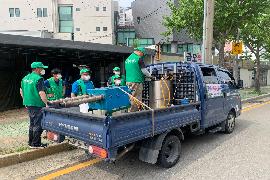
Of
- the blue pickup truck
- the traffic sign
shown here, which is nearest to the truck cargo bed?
the blue pickup truck

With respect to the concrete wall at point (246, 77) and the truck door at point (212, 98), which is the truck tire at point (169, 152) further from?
the concrete wall at point (246, 77)

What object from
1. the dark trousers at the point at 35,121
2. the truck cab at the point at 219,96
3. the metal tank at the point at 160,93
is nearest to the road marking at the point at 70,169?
the dark trousers at the point at 35,121

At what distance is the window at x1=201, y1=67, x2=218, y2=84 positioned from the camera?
689 cm

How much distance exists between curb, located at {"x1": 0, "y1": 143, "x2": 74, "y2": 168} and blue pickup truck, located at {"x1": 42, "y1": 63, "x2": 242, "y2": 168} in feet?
2.21

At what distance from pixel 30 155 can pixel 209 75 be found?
4670mm

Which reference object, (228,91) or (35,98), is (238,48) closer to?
(228,91)

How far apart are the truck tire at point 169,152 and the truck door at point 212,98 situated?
4.73ft

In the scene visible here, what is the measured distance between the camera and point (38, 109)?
625cm

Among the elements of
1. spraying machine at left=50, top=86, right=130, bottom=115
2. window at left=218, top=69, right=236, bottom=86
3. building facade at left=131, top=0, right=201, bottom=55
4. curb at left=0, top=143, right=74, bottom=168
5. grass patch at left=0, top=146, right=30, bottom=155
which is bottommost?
curb at left=0, top=143, right=74, bottom=168

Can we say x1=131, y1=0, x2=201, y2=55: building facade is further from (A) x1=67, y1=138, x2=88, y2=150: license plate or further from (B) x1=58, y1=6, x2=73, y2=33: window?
(A) x1=67, y1=138, x2=88, y2=150: license plate

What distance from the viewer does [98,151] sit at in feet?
14.4

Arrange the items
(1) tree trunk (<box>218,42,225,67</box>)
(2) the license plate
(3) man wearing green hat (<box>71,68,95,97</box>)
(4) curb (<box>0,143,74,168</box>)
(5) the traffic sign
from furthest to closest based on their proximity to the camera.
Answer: (1) tree trunk (<box>218,42,225,67</box>), (5) the traffic sign, (3) man wearing green hat (<box>71,68,95,97</box>), (4) curb (<box>0,143,74,168</box>), (2) the license plate

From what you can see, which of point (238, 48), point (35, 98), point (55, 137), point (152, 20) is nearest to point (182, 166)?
point (55, 137)

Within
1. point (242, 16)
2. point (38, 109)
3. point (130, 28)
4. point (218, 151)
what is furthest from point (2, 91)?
point (130, 28)
